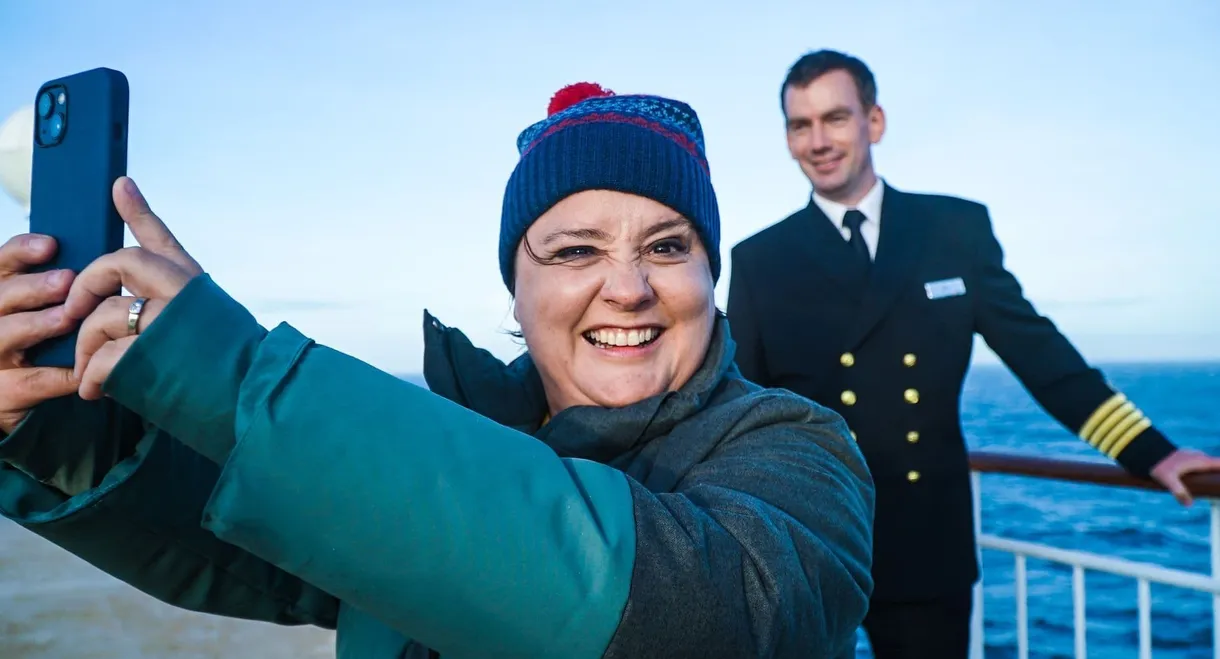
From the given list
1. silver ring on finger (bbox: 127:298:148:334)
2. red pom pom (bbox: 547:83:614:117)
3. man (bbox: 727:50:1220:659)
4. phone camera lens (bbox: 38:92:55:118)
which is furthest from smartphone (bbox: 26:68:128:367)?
man (bbox: 727:50:1220:659)

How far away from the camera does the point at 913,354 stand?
9.23ft

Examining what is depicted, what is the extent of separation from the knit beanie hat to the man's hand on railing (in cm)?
158

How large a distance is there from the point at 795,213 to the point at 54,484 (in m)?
2.64

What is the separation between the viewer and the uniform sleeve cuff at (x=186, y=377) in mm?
673

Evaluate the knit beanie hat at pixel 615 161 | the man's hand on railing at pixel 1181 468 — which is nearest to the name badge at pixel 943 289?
the man's hand on railing at pixel 1181 468

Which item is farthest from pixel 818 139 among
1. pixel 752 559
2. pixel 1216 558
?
pixel 752 559

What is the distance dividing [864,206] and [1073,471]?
1.08m

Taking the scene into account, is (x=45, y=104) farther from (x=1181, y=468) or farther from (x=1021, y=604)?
(x=1021, y=604)

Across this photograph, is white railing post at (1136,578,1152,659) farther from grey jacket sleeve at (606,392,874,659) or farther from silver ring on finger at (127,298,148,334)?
silver ring on finger at (127,298,148,334)

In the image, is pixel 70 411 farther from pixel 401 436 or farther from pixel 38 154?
pixel 401 436

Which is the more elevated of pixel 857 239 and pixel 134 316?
pixel 857 239

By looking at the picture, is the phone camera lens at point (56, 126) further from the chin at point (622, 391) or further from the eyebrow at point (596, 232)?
the chin at point (622, 391)

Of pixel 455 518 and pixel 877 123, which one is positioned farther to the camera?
A: pixel 877 123

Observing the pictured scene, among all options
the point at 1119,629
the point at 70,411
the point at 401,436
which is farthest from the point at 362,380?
the point at 1119,629
